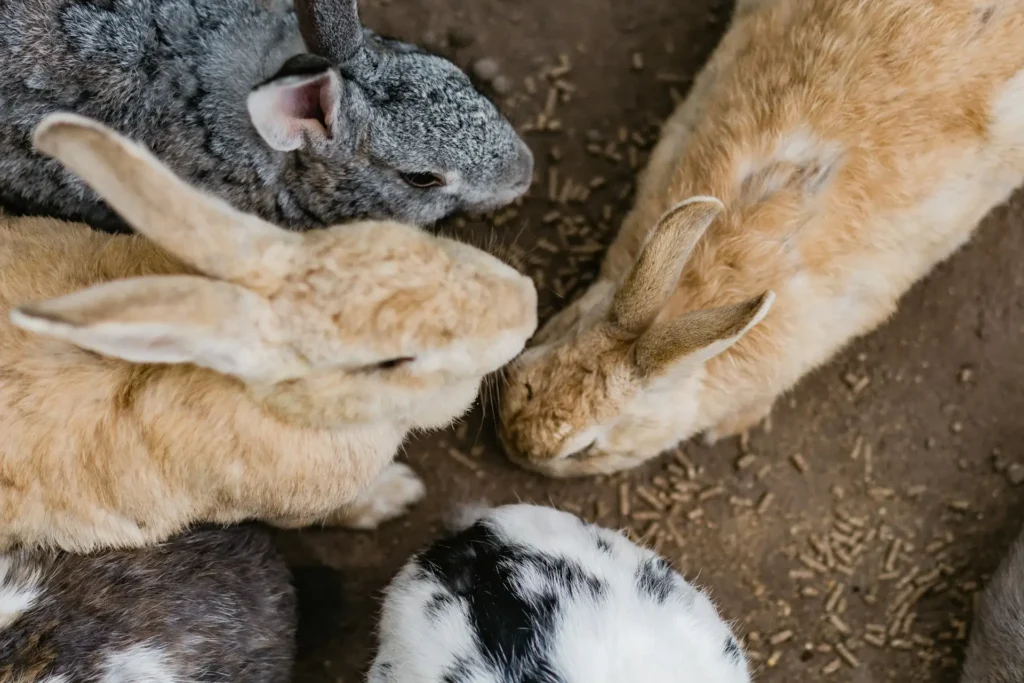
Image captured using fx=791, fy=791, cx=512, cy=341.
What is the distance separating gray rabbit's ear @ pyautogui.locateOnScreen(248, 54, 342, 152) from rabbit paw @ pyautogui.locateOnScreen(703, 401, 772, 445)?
183 centimetres

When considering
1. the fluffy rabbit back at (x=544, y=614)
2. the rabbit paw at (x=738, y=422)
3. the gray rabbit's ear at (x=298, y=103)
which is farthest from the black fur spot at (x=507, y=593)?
the gray rabbit's ear at (x=298, y=103)

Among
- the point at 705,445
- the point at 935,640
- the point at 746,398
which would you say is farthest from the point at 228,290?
the point at 935,640

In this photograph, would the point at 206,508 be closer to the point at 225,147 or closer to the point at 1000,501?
the point at 225,147

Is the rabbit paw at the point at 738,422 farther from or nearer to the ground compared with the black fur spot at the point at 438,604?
farther from the ground

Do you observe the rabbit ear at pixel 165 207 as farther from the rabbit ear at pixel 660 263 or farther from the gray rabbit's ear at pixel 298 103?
the rabbit ear at pixel 660 263

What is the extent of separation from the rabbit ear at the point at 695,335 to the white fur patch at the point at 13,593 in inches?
75.0

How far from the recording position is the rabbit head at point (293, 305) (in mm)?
1684

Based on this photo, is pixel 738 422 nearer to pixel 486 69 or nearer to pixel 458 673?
pixel 458 673

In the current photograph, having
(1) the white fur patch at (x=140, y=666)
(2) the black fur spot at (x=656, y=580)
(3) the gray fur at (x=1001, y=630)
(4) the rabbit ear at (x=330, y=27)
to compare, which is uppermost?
(4) the rabbit ear at (x=330, y=27)

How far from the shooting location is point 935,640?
3.27m

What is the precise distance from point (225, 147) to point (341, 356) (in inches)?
41.6

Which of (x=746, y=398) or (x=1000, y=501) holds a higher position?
(x=746, y=398)

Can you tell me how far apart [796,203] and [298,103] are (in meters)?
1.60

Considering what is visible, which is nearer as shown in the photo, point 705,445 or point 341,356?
point 341,356
